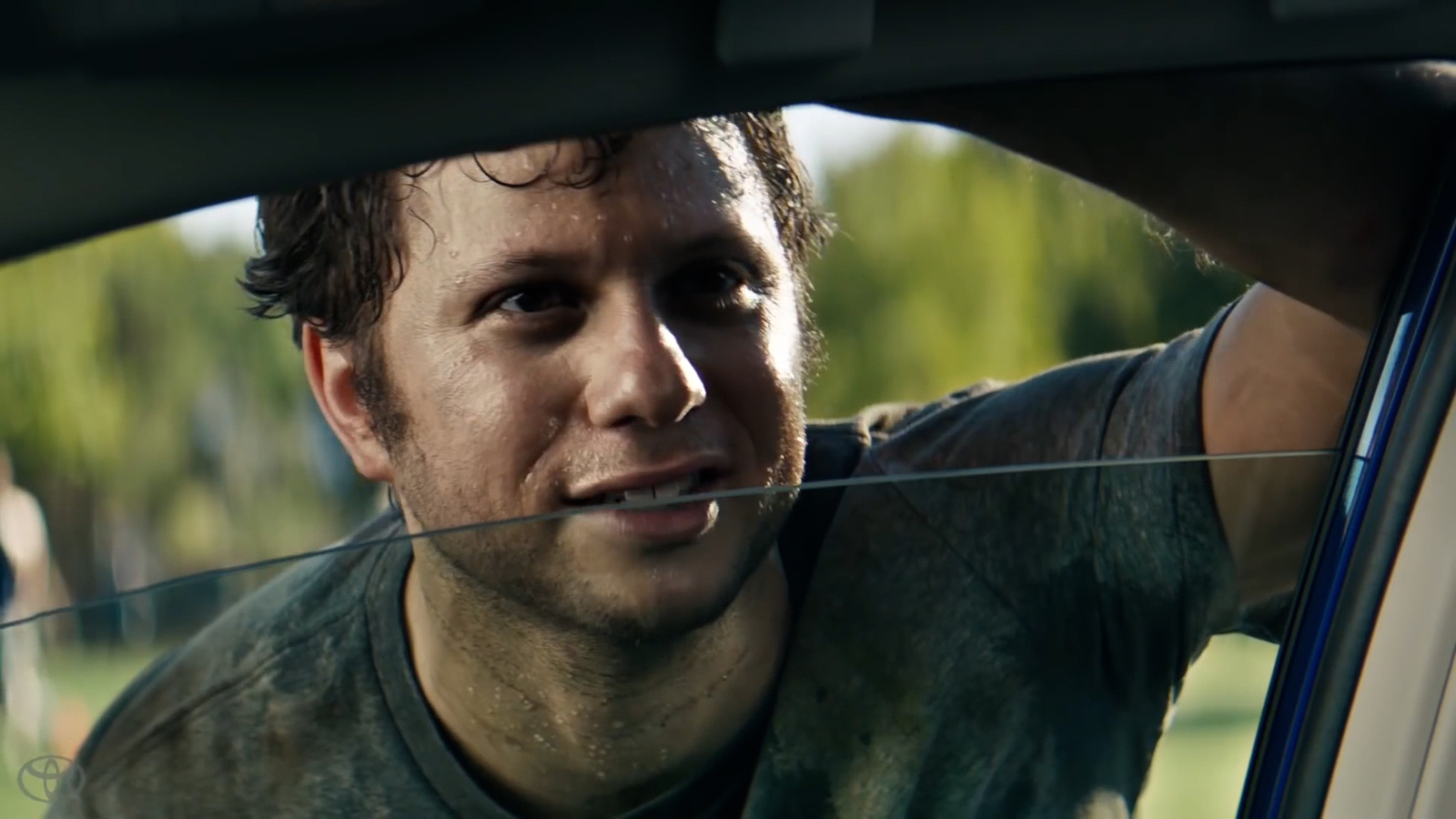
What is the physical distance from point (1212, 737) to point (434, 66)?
0.93 meters

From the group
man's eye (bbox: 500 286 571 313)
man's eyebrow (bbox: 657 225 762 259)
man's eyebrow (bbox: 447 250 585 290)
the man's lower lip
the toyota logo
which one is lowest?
the toyota logo

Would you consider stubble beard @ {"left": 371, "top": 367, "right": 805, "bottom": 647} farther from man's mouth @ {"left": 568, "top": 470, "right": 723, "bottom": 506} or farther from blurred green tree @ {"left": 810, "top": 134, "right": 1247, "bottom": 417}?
blurred green tree @ {"left": 810, "top": 134, "right": 1247, "bottom": 417}

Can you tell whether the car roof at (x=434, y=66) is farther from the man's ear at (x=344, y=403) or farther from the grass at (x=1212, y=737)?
the grass at (x=1212, y=737)

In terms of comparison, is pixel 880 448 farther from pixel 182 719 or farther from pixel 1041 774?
pixel 182 719

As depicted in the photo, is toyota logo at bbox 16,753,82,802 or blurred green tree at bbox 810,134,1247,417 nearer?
toyota logo at bbox 16,753,82,802

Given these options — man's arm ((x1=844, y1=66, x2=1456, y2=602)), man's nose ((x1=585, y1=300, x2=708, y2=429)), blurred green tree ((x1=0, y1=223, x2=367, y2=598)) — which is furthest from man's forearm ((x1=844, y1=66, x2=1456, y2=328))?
blurred green tree ((x1=0, y1=223, x2=367, y2=598))

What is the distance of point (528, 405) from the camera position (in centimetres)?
132

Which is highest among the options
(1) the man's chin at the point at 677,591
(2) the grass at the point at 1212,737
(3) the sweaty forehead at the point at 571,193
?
(3) the sweaty forehead at the point at 571,193

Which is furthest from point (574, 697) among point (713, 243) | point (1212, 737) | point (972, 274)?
point (1212, 737)

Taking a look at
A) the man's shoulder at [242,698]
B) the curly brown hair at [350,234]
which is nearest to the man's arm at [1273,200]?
the curly brown hair at [350,234]

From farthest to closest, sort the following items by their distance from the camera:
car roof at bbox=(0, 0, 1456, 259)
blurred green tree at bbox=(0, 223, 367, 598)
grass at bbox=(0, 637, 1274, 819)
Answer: grass at bbox=(0, 637, 1274, 819) < blurred green tree at bbox=(0, 223, 367, 598) < car roof at bbox=(0, 0, 1456, 259)

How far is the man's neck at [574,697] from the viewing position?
4.43 feet

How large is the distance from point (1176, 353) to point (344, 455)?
0.72 m

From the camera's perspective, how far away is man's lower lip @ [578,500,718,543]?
1335 mm
